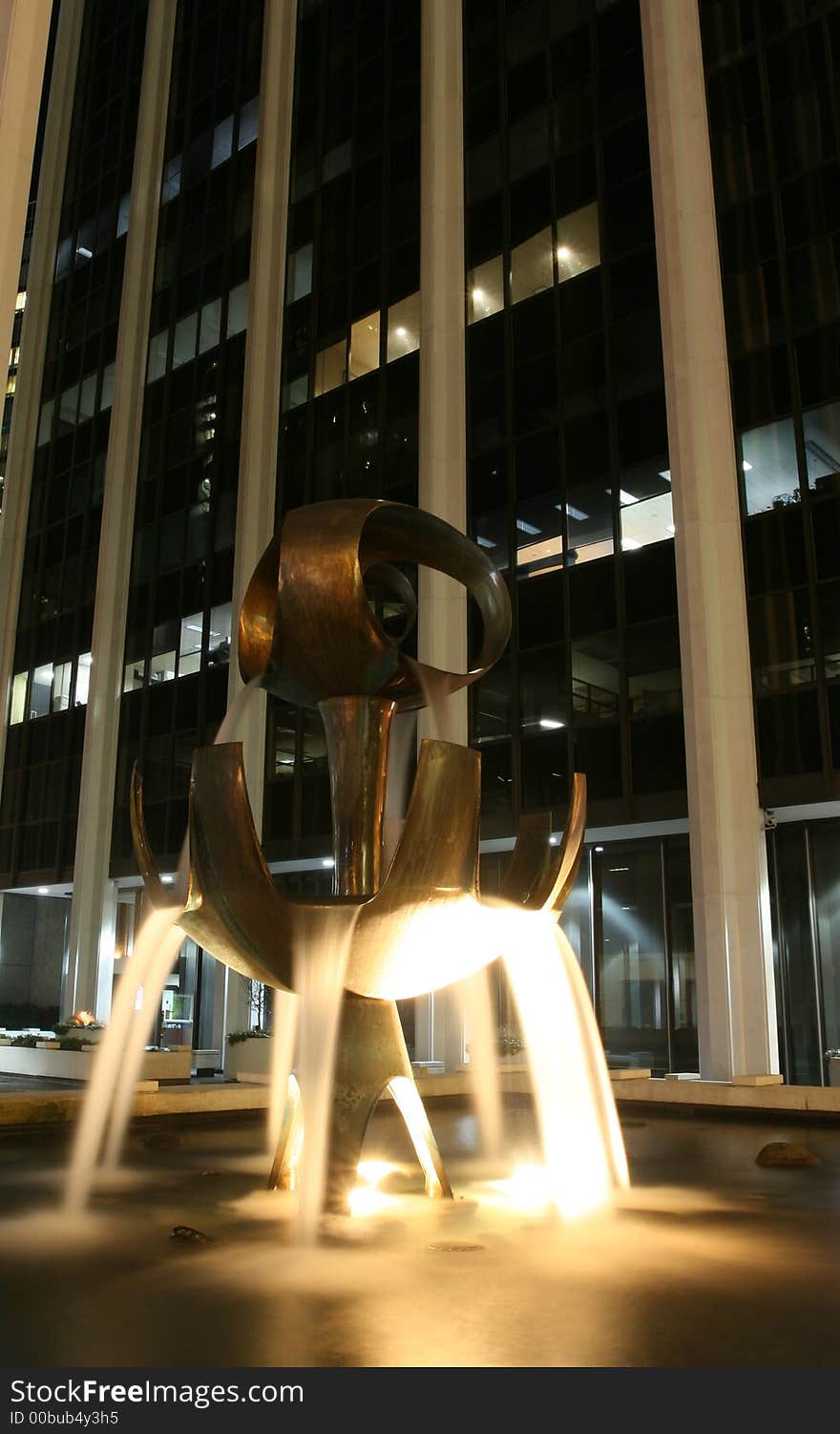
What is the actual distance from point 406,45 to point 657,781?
61.0ft

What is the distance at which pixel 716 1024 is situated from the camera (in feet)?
54.3

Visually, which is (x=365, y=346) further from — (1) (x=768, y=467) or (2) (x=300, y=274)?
(1) (x=768, y=467)

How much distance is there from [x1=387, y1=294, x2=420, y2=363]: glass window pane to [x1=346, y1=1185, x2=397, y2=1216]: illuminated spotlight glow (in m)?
20.2

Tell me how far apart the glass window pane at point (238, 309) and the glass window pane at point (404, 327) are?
531cm

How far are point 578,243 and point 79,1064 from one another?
17.5m

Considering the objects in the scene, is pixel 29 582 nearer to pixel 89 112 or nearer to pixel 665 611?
pixel 89 112

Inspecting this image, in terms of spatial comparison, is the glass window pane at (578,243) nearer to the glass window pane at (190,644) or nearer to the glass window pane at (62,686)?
the glass window pane at (190,644)

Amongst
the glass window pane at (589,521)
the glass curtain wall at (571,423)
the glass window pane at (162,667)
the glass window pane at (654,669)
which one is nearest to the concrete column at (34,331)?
the glass window pane at (162,667)

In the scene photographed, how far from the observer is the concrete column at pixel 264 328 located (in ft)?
84.8

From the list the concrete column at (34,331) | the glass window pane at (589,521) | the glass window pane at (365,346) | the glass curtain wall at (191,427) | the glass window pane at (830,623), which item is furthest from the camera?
the concrete column at (34,331)

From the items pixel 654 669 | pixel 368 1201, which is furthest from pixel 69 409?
pixel 368 1201

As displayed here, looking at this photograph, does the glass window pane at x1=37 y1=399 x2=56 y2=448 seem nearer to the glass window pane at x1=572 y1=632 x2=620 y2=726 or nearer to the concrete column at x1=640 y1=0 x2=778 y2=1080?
the concrete column at x1=640 y1=0 x2=778 y2=1080

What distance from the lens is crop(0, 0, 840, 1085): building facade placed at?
18109mm

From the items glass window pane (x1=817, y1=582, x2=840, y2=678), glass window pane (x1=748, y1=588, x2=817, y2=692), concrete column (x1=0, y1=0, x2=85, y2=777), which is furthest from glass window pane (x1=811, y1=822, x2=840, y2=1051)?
concrete column (x1=0, y1=0, x2=85, y2=777)
